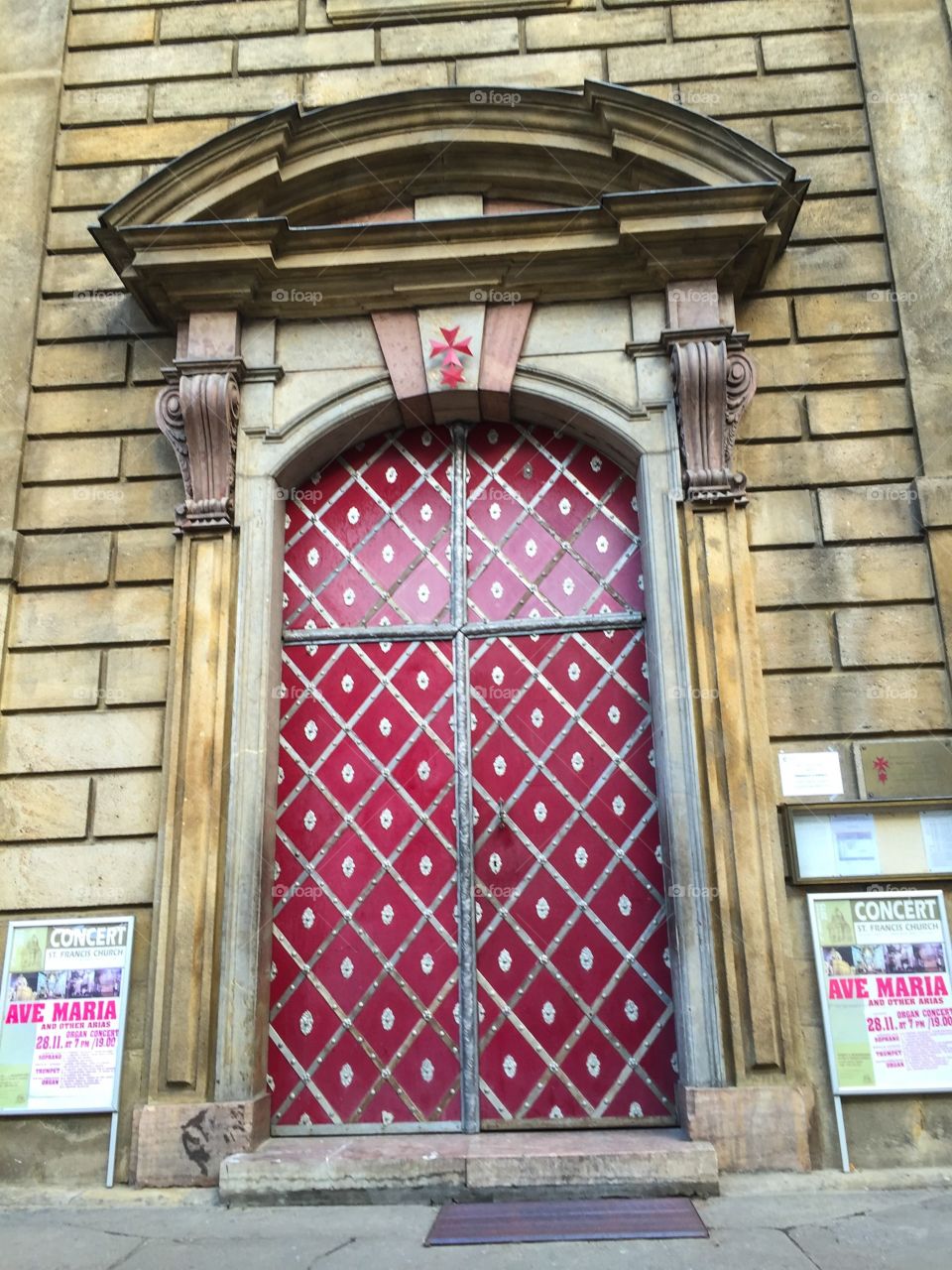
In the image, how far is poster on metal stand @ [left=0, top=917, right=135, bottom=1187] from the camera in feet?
16.3

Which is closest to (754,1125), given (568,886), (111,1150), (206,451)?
(568,886)

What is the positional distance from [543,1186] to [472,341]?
4.15 m

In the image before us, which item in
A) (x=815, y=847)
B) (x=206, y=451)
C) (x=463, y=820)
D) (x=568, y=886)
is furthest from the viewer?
(x=206, y=451)

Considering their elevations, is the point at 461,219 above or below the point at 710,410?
above

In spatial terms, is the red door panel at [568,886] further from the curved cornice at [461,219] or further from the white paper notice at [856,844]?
the curved cornice at [461,219]

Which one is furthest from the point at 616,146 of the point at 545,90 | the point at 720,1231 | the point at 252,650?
the point at 720,1231

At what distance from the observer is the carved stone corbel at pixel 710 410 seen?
5457 mm

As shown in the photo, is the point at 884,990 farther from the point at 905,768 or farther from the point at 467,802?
the point at 467,802

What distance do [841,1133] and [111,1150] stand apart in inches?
128

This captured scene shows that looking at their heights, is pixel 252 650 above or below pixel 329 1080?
above

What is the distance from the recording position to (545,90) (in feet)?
19.1

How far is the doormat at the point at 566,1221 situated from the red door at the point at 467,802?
733 millimetres

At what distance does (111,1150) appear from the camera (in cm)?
486

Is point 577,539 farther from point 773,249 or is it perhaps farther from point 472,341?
point 773,249
